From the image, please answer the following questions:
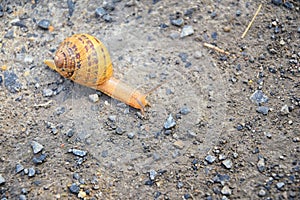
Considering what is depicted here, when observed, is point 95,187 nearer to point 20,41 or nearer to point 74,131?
point 74,131

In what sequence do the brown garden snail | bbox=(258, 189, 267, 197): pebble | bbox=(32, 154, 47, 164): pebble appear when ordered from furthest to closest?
the brown garden snail
bbox=(32, 154, 47, 164): pebble
bbox=(258, 189, 267, 197): pebble

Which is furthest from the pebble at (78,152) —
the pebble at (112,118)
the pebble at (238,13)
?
the pebble at (238,13)

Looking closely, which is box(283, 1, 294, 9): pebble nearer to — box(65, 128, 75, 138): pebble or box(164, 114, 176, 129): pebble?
box(164, 114, 176, 129): pebble

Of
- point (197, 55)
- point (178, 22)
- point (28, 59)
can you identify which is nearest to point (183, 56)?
point (197, 55)

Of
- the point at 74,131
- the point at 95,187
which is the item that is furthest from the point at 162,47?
the point at 95,187

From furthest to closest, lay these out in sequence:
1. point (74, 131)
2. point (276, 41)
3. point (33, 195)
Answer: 1. point (276, 41)
2. point (74, 131)
3. point (33, 195)

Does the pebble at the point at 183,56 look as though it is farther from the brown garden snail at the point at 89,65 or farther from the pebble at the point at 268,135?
the pebble at the point at 268,135

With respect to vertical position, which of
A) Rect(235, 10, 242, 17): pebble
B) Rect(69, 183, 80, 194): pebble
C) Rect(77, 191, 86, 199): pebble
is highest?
Rect(235, 10, 242, 17): pebble

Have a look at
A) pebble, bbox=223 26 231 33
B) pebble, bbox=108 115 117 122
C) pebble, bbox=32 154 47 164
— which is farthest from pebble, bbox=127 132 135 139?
pebble, bbox=223 26 231 33
